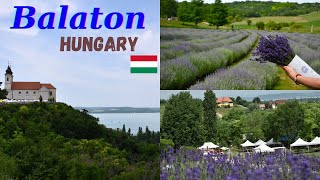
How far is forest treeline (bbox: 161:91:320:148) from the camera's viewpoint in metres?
8.10

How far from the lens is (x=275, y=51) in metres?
8.19

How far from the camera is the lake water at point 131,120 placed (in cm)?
751

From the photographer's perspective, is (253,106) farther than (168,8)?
Yes

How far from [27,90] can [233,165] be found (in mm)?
2504

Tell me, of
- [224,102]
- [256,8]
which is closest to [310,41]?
[256,8]

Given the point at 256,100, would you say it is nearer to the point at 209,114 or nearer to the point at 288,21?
the point at 209,114

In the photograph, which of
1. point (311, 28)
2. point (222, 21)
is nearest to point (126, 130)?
point (222, 21)

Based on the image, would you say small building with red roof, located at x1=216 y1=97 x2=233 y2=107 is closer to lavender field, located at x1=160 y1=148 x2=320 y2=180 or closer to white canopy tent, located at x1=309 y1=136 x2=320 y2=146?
lavender field, located at x1=160 y1=148 x2=320 y2=180

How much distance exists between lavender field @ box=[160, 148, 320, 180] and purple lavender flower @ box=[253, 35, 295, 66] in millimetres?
1130

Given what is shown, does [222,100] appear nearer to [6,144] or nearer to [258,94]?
[258,94]

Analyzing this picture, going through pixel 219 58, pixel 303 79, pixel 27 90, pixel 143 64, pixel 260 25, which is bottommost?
pixel 27 90

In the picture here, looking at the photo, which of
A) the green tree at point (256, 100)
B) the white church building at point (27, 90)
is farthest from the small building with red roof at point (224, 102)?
the white church building at point (27, 90)

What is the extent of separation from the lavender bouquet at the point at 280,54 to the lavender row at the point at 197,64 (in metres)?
0.14

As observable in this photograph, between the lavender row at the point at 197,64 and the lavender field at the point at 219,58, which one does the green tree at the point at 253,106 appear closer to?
the lavender field at the point at 219,58
